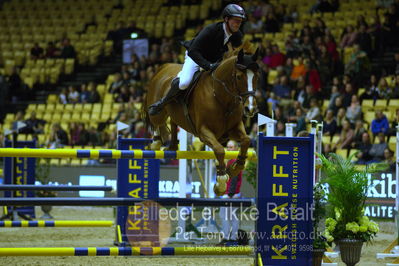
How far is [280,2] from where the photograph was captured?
18.0 metres

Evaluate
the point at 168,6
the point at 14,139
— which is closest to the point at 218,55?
the point at 14,139

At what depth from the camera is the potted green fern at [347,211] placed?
279 inches

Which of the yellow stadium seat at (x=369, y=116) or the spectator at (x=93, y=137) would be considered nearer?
the yellow stadium seat at (x=369, y=116)

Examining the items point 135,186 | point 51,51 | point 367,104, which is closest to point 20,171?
point 135,186

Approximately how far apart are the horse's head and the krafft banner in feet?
1.57

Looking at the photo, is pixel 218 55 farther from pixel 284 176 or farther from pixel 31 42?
pixel 31 42

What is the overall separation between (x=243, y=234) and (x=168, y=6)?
1299 cm

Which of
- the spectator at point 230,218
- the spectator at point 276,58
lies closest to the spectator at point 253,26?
the spectator at point 276,58

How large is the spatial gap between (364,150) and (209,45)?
5975 mm

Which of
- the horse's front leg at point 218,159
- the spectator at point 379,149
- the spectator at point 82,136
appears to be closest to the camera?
the horse's front leg at point 218,159

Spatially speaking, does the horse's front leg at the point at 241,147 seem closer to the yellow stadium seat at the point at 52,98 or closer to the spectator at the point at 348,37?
the spectator at the point at 348,37

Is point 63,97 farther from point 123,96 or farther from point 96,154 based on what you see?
point 96,154

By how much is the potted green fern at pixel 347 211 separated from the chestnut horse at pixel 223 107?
3.92 ft

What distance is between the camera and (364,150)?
11.9 metres
